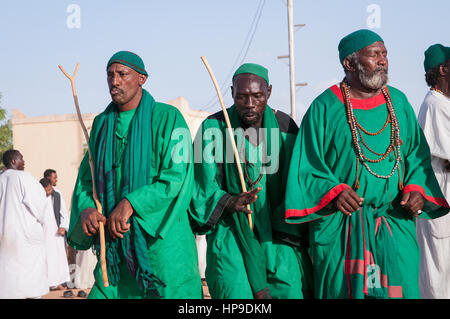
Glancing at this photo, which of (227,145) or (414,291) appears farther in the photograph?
(227,145)

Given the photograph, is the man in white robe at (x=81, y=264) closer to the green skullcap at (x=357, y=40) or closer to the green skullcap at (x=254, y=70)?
the green skullcap at (x=254, y=70)

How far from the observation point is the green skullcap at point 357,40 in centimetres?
522

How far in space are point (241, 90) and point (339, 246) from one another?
4.92 feet

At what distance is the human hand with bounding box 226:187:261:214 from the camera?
5.25 m

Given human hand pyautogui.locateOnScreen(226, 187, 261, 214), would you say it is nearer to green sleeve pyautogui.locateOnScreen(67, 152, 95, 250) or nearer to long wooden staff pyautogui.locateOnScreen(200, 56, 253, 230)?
long wooden staff pyautogui.locateOnScreen(200, 56, 253, 230)

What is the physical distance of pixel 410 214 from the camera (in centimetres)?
521

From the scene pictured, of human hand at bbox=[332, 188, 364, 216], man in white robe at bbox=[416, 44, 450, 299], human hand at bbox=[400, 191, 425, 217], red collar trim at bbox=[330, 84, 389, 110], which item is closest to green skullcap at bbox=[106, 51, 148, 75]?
red collar trim at bbox=[330, 84, 389, 110]

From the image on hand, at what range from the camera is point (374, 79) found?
5164 millimetres

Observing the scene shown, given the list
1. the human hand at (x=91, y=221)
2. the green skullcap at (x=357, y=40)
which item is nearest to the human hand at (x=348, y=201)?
the green skullcap at (x=357, y=40)

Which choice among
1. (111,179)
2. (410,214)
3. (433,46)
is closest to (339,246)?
(410,214)

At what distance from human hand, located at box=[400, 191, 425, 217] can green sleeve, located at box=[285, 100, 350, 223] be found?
49 cm

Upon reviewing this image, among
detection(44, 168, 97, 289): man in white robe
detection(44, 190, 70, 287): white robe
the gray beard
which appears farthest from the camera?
detection(44, 168, 97, 289): man in white robe

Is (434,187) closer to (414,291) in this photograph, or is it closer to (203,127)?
(414,291)

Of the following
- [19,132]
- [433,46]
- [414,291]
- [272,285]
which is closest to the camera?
[414,291]
